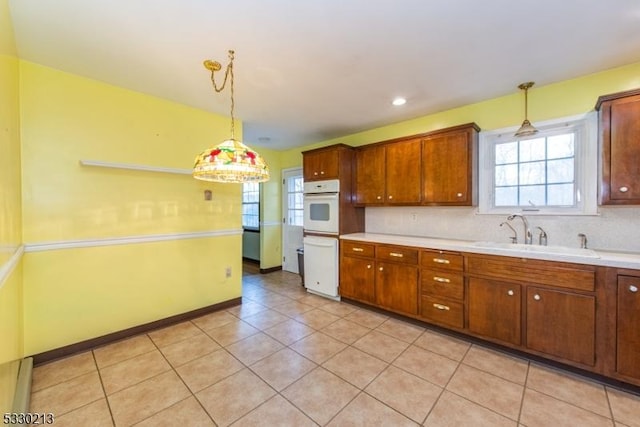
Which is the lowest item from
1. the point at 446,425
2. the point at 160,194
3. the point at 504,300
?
the point at 446,425

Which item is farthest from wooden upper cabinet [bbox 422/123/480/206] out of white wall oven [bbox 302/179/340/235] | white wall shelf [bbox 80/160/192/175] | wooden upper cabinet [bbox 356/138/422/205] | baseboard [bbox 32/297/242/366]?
baseboard [bbox 32/297/242/366]

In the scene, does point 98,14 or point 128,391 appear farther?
point 128,391

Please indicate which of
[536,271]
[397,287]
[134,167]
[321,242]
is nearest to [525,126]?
[536,271]

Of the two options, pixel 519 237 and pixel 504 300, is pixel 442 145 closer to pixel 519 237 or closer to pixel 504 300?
pixel 519 237

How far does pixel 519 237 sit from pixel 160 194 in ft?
12.6

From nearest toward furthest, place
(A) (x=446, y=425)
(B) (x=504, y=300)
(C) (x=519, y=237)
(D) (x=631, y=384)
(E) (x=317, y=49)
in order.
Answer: (A) (x=446, y=425) < (D) (x=631, y=384) < (E) (x=317, y=49) < (B) (x=504, y=300) < (C) (x=519, y=237)

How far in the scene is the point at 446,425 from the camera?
5.13 ft

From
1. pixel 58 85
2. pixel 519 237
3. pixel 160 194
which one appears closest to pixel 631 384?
pixel 519 237

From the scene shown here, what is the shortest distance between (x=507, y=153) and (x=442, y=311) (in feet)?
6.07

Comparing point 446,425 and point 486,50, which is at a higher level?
point 486,50

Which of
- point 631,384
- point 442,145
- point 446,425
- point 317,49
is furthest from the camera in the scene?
point 442,145

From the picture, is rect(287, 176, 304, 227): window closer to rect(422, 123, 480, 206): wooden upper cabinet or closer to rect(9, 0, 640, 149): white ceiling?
rect(9, 0, 640, 149): white ceiling

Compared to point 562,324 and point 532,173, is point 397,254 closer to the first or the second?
point 562,324

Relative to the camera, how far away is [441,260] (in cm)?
268
